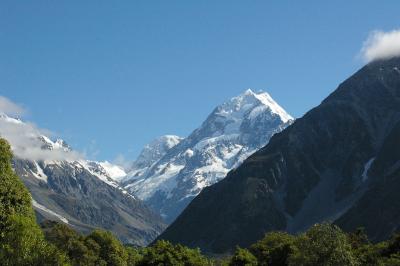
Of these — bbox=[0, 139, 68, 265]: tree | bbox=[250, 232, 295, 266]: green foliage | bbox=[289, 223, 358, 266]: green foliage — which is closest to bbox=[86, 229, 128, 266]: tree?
bbox=[250, 232, 295, 266]: green foliage

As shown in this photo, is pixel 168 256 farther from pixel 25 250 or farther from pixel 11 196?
pixel 25 250

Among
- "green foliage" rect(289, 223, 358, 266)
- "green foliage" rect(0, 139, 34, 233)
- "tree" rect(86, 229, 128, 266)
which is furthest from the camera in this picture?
"tree" rect(86, 229, 128, 266)

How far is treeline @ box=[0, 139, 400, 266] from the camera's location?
7475 cm

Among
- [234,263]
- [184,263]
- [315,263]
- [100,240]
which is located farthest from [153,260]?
[315,263]

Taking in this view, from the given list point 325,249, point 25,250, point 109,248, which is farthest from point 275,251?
point 25,250

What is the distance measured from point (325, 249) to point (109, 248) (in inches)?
3160

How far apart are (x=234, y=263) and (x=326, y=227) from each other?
146ft

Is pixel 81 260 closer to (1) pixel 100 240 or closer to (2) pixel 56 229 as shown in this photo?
(1) pixel 100 240

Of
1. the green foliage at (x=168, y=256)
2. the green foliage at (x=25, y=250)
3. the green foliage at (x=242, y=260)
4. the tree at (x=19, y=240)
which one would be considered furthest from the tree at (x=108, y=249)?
the green foliage at (x=25, y=250)

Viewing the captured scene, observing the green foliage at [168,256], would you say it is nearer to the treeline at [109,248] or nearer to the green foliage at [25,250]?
the treeline at [109,248]

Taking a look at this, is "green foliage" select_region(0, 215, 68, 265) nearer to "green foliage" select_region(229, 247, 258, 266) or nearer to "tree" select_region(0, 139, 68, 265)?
"tree" select_region(0, 139, 68, 265)

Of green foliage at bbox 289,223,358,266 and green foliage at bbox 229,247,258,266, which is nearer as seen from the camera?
green foliage at bbox 289,223,358,266

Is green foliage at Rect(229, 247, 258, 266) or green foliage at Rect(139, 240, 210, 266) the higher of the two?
green foliage at Rect(139, 240, 210, 266)

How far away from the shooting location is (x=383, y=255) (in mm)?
134000
